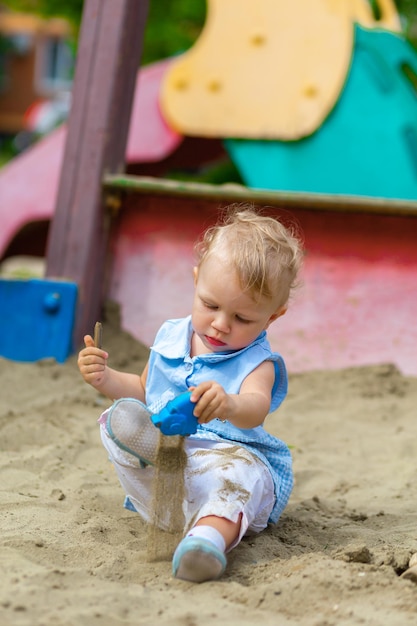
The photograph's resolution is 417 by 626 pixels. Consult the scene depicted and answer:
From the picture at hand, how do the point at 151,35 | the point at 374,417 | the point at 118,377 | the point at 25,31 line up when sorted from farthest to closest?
the point at 25,31 < the point at 151,35 < the point at 374,417 < the point at 118,377

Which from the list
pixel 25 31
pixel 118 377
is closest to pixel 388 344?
pixel 118 377

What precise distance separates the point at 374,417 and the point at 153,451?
5.05ft

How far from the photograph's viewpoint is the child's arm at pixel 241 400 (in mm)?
1889

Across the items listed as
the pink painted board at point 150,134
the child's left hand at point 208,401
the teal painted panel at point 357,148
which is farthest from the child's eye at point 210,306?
the pink painted board at point 150,134

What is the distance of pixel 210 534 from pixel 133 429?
0.95 ft

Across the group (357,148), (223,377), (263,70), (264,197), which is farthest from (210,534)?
(263,70)

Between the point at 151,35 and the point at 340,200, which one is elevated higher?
the point at 151,35

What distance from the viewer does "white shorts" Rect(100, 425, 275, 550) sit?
79.0 inches

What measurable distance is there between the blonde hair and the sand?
0.62m

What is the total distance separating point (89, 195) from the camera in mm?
3975

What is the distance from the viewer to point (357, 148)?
5.08 meters

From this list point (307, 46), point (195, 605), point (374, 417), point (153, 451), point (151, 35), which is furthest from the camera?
point (151, 35)

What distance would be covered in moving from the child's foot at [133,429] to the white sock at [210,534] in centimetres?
21

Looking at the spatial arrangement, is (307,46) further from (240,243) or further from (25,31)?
(25,31)
